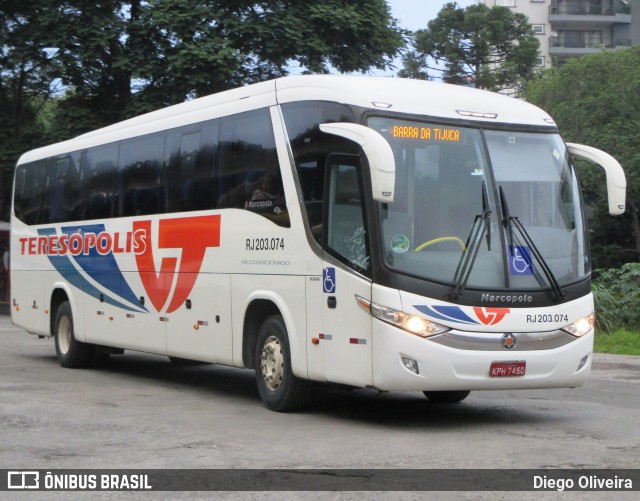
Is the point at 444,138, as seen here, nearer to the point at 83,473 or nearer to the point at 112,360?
the point at 83,473

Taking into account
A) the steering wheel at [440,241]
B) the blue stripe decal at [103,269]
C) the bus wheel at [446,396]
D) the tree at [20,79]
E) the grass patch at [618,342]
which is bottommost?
the grass patch at [618,342]

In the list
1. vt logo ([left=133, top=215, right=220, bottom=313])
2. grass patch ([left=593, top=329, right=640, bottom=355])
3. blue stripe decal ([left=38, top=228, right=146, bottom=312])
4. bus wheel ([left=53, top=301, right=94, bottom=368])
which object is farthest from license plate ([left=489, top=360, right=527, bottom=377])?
grass patch ([left=593, top=329, right=640, bottom=355])

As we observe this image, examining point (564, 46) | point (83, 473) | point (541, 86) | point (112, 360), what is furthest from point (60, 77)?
point (564, 46)

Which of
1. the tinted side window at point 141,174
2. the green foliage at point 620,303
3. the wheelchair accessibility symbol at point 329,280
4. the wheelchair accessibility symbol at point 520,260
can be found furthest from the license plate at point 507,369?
the green foliage at point 620,303

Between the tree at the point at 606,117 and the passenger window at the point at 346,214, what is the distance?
49816 mm

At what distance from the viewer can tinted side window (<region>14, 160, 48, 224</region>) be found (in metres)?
19.4

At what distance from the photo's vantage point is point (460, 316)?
34.8 feet

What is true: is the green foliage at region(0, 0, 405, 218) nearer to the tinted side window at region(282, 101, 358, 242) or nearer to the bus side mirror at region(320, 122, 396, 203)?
the tinted side window at region(282, 101, 358, 242)

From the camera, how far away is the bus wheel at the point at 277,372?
11906 millimetres

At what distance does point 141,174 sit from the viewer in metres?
15.8

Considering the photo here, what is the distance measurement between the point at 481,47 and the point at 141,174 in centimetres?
6394

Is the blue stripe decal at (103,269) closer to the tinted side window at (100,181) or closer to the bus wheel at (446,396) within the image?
the tinted side window at (100,181)

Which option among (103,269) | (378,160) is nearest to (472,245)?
(378,160)

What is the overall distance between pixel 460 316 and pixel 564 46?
91.1 meters
